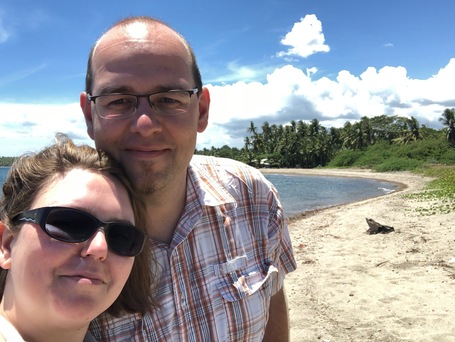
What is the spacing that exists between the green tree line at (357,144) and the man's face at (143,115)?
6106 cm

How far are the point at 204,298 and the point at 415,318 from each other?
507cm

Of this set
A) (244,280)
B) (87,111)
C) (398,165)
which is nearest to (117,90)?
(87,111)

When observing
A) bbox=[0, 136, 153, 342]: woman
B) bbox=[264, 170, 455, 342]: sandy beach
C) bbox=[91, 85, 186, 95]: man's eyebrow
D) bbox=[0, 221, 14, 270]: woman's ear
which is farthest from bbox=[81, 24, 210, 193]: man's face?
bbox=[264, 170, 455, 342]: sandy beach

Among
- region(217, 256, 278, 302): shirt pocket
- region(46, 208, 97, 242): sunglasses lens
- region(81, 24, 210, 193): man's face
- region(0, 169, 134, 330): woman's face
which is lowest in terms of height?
region(217, 256, 278, 302): shirt pocket

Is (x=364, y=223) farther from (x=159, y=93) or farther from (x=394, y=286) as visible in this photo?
(x=159, y=93)

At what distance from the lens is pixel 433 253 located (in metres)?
8.77

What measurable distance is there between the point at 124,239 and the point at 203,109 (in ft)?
2.79

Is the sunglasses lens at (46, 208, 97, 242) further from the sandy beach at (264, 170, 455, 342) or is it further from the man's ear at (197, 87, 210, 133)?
the sandy beach at (264, 170, 455, 342)

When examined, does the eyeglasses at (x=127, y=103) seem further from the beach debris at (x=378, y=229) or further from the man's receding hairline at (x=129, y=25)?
the beach debris at (x=378, y=229)

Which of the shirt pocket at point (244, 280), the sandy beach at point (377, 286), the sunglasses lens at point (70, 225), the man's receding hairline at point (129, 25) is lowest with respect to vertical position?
the sandy beach at point (377, 286)

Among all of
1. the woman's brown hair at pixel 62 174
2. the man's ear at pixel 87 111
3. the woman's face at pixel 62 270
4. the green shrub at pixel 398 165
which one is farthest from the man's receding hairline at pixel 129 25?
the green shrub at pixel 398 165

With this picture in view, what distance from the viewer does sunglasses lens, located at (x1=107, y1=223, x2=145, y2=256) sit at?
4.84 ft

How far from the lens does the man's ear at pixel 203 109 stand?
2018 millimetres

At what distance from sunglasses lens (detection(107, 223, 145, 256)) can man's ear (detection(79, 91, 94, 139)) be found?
55 centimetres
